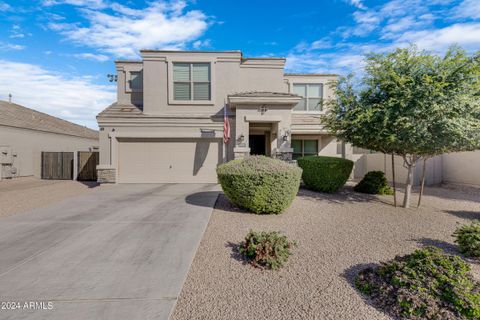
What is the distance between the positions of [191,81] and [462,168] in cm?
1514

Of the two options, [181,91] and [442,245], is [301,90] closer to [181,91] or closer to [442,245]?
[181,91]

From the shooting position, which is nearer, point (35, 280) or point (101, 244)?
point (35, 280)

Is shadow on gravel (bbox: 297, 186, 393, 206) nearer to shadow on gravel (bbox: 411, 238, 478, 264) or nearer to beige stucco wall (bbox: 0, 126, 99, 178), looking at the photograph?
shadow on gravel (bbox: 411, 238, 478, 264)

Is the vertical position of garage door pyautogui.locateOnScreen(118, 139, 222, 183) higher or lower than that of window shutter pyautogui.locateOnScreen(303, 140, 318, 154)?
lower

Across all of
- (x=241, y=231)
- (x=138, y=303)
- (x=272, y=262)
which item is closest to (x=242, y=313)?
(x=272, y=262)

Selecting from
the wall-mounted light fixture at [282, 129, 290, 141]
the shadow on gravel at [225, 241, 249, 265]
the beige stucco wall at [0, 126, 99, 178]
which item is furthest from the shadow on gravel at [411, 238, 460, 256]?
the beige stucco wall at [0, 126, 99, 178]

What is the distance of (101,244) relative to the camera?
4.43m

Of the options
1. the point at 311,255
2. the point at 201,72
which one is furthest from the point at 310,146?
the point at 311,255

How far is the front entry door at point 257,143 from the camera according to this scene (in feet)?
44.8

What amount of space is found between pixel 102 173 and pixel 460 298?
12532mm

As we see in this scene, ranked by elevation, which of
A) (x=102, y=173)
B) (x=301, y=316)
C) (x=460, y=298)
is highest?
(x=102, y=173)

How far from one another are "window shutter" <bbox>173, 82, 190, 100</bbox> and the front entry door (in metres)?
4.55

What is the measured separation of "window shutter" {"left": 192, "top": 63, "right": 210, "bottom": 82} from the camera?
11.3 metres

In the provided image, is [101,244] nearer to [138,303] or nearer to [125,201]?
[138,303]
